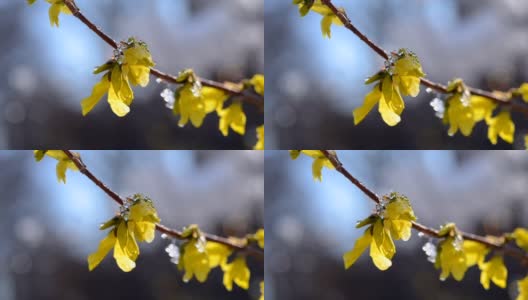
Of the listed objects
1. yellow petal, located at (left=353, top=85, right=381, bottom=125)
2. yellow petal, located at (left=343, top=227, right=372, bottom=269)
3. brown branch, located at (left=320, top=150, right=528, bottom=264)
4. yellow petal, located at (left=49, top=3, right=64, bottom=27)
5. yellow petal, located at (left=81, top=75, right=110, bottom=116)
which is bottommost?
yellow petal, located at (left=343, top=227, right=372, bottom=269)

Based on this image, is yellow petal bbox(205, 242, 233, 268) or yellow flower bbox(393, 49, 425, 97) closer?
yellow flower bbox(393, 49, 425, 97)

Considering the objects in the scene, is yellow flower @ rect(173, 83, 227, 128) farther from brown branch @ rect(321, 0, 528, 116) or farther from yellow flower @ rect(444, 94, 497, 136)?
yellow flower @ rect(444, 94, 497, 136)

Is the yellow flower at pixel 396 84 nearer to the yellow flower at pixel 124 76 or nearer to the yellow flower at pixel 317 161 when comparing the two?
the yellow flower at pixel 317 161

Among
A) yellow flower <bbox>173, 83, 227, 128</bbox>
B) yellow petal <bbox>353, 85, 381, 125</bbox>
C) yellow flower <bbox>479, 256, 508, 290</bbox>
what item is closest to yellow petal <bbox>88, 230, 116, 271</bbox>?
yellow flower <bbox>173, 83, 227, 128</bbox>

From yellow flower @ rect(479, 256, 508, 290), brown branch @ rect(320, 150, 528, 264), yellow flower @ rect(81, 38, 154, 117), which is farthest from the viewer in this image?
yellow flower @ rect(479, 256, 508, 290)

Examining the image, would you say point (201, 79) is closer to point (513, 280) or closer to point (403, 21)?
point (403, 21)

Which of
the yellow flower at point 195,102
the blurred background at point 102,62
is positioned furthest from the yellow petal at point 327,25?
the yellow flower at point 195,102

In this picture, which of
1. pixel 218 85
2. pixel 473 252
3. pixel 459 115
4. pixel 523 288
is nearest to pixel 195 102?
pixel 218 85
